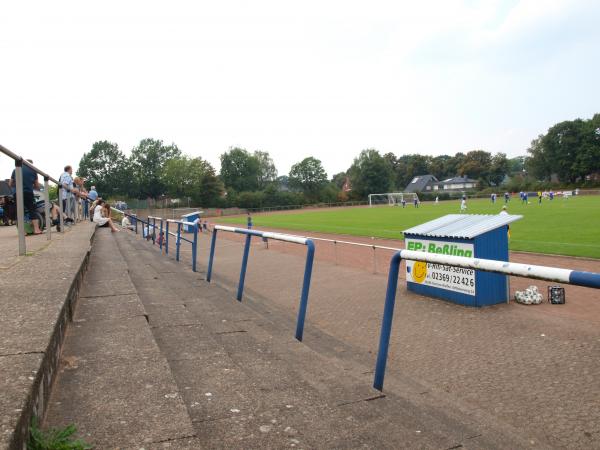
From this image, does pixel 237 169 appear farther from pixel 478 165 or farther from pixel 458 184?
pixel 478 165

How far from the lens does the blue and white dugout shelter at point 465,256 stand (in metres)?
8.20

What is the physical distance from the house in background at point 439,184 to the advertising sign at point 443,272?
115m

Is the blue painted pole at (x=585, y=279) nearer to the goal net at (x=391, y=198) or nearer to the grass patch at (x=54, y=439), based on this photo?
the grass patch at (x=54, y=439)

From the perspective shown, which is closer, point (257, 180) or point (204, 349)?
point (204, 349)

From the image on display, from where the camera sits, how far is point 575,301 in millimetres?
8445

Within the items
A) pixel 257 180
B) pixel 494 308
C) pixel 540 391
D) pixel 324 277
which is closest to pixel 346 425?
pixel 540 391

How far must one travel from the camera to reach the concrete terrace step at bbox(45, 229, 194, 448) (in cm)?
214

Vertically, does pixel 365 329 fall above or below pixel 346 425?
below

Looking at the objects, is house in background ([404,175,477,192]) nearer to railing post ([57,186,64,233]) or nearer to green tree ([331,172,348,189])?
green tree ([331,172,348,189])

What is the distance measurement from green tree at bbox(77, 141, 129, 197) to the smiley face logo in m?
91.6

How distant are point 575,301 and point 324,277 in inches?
210

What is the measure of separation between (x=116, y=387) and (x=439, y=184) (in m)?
130

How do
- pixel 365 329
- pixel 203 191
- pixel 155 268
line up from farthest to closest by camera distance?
pixel 203 191
pixel 155 268
pixel 365 329

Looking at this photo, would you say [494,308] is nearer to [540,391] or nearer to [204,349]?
[540,391]
